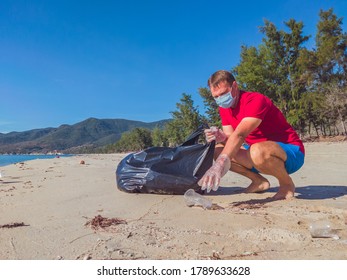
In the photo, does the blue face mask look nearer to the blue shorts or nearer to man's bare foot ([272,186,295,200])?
the blue shorts

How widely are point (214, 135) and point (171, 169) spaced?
25.2 inches

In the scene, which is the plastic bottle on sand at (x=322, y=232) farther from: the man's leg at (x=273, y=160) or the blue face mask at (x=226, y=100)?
the blue face mask at (x=226, y=100)

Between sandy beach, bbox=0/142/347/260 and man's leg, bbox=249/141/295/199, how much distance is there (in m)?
0.22

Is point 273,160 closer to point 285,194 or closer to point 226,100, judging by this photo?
point 285,194

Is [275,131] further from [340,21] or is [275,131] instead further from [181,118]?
[181,118]

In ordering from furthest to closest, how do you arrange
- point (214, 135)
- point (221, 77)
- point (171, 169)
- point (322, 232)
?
point (171, 169)
point (214, 135)
point (221, 77)
point (322, 232)

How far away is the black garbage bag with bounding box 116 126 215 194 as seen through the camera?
3459 millimetres

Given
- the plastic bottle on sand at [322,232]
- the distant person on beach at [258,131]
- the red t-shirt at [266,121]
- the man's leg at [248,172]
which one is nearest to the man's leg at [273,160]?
the distant person on beach at [258,131]

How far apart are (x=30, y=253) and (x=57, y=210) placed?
117 cm

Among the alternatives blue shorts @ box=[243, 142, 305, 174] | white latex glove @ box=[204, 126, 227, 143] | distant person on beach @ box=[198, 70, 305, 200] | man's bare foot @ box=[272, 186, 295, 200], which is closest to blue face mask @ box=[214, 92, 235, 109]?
distant person on beach @ box=[198, 70, 305, 200]

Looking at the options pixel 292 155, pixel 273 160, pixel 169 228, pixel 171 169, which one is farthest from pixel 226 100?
pixel 169 228

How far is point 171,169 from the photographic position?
11.6ft

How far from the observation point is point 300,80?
26.9 metres
